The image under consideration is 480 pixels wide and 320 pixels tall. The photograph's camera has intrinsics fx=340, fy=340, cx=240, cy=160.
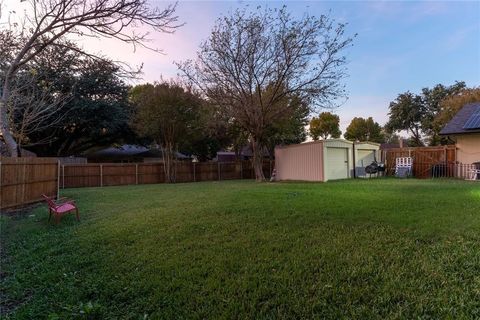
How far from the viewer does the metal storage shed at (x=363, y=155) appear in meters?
20.1

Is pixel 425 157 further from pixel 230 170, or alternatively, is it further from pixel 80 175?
pixel 80 175

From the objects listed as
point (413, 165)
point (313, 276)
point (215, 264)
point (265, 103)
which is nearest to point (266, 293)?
point (313, 276)

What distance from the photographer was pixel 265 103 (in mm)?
18438

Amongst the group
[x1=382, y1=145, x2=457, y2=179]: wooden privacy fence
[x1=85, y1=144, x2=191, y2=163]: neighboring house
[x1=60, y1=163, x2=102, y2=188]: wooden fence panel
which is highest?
[x1=85, y1=144, x2=191, y2=163]: neighboring house

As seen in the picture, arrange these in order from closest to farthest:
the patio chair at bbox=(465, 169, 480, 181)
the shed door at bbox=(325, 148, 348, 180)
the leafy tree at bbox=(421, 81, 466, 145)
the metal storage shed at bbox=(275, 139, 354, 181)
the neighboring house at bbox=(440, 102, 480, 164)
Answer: the patio chair at bbox=(465, 169, 480, 181) < the neighboring house at bbox=(440, 102, 480, 164) < the metal storage shed at bbox=(275, 139, 354, 181) < the shed door at bbox=(325, 148, 348, 180) < the leafy tree at bbox=(421, 81, 466, 145)

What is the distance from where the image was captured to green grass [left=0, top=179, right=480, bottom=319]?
3061mm

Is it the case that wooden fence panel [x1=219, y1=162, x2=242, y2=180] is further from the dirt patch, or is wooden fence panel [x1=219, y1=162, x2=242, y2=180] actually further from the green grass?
the green grass

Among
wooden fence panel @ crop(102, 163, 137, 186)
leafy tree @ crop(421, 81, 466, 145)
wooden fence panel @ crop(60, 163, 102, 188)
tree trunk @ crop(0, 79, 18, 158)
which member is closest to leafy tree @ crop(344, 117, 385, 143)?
leafy tree @ crop(421, 81, 466, 145)

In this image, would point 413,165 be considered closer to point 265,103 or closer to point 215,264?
point 265,103

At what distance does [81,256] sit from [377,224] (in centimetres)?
448

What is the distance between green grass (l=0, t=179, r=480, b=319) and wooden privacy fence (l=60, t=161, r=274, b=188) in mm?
14971

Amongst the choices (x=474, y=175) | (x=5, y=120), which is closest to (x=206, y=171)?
(x=474, y=175)

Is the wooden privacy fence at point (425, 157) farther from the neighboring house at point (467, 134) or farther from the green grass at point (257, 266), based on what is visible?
the green grass at point (257, 266)

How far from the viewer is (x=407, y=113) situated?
3772 centimetres
